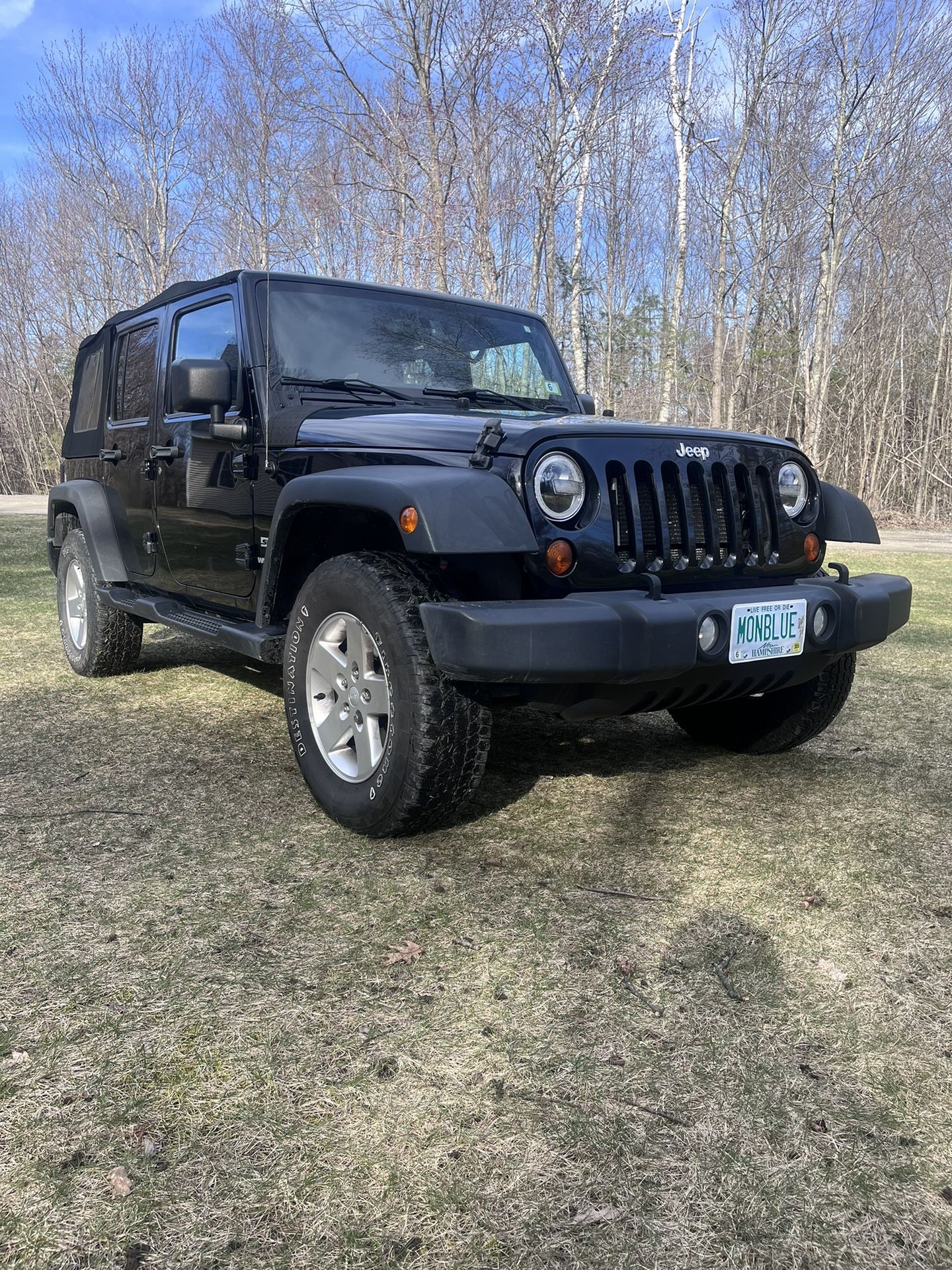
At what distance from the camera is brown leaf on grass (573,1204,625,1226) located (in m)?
1.51

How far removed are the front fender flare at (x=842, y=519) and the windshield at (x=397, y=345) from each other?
1.25 m

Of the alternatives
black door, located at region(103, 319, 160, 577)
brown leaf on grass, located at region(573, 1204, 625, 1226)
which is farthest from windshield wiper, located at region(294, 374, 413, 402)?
brown leaf on grass, located at region(573, 1204, 625, 1226)

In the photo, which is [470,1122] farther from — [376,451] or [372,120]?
[372,120]

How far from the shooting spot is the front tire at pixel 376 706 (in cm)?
272

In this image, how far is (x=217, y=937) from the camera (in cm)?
241

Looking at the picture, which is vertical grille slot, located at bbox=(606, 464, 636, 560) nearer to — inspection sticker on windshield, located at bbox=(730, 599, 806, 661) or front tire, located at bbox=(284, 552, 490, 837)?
inspection sticker on windshield, located at bbox=(730, 599, 806, 661)

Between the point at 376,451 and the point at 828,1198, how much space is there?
231cm

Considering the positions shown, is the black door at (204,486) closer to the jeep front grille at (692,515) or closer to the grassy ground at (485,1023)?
the grassy ground at (485,1023)

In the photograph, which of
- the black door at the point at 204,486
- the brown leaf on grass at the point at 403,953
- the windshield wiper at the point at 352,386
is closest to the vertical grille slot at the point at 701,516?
the windshield wiper at the point at 352,386

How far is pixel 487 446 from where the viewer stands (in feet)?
9.11

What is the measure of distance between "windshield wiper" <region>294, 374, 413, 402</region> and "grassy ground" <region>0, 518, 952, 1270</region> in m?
1.50

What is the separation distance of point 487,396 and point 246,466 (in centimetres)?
101

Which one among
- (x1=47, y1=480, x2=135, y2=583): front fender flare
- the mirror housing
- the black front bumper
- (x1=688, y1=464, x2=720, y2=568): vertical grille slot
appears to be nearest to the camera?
the black front bumper

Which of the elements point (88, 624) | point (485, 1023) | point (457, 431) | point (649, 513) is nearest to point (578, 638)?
point (649, 513)
